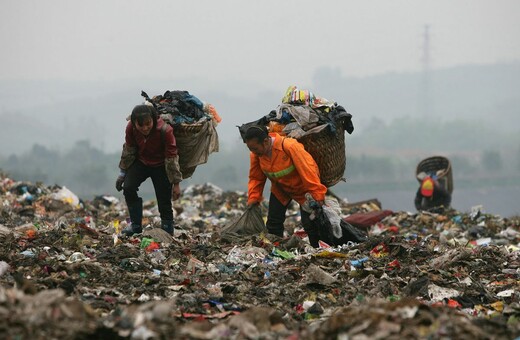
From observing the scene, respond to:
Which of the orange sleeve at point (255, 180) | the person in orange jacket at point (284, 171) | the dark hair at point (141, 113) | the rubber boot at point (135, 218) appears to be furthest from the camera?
the rubber boot at point (135, 218)

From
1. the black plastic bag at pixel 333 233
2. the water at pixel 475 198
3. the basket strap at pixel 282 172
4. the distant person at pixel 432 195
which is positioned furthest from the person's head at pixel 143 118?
the water at pixel 475 198

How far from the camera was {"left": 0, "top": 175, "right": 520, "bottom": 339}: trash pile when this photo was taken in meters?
4.03

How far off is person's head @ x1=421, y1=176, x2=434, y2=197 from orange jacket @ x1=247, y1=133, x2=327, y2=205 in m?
7.66

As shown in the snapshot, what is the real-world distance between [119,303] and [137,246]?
2.13 meters

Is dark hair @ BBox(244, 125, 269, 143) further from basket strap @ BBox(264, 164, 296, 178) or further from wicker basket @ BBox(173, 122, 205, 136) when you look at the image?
wicker basket @ BBox(173, 122, 205, 136)

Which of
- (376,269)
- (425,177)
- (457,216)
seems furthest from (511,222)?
(376,269)

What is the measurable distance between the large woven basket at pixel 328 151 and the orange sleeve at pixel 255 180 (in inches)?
20.6

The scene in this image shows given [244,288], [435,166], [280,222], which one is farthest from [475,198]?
[244,288]

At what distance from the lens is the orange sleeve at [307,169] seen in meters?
7.48

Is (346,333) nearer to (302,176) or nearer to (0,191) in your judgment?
(302,176)

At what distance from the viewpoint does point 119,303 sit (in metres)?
5.28

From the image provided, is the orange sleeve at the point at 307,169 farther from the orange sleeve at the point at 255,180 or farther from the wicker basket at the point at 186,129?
the wicker basket at the point at 186,129

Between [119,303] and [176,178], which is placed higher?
[176,178]

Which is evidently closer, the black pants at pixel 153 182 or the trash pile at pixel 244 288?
the trash pile at pixel 244 288
